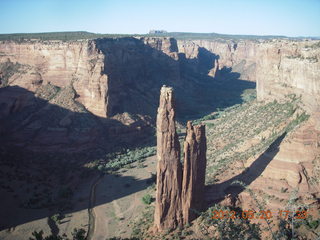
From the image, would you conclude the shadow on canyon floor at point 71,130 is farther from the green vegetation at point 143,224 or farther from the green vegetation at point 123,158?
the green vegetation at point 143,224

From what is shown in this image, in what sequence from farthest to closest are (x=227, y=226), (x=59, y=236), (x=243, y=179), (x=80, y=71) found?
(x=80, y=71) < (x=243, y=179) < (x=59, y=236) < (x=227, y=226)

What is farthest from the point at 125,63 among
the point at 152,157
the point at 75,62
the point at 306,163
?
the point at 306,163

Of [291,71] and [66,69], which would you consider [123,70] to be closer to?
[66,69]

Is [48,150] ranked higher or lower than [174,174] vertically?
lower

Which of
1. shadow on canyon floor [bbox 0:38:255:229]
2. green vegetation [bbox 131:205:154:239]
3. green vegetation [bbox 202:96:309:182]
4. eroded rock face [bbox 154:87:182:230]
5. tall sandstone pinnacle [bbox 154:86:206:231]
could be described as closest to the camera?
eroded rock face [bbox 154:87:182:230]

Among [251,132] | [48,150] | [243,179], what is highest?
[251,132]

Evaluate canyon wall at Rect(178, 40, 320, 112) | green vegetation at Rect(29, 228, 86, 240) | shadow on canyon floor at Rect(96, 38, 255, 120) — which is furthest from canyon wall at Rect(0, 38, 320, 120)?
green vegetation at Rect(29, 228, 86, 240)

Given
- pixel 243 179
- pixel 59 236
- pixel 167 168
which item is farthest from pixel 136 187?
pixel 167 168
